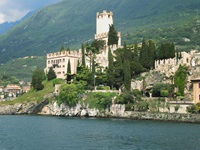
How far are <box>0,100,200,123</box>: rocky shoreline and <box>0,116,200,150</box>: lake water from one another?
345cm

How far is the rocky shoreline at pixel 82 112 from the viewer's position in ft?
219

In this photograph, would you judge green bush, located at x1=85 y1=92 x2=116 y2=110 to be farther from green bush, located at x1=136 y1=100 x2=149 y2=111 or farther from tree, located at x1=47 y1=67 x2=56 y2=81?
tree, located at x1=47 y1=67 x2=56 y2=81

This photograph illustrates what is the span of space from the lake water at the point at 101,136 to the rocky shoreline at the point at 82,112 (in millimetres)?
3452


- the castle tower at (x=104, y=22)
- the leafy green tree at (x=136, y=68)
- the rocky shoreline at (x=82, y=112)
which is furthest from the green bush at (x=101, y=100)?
the castle tower at (x=104, y=22)

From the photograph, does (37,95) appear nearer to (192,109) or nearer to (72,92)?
(72,92)

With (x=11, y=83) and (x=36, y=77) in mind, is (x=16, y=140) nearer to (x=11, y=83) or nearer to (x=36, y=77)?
(x=36, y=77)

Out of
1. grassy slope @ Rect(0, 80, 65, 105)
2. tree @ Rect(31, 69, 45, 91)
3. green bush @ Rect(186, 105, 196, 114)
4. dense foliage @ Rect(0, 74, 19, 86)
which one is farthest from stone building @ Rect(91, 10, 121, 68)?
dense foliage @ Rect(0, 74, 19, 86)

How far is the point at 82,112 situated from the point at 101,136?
30326 mm

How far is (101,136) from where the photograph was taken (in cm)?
5003

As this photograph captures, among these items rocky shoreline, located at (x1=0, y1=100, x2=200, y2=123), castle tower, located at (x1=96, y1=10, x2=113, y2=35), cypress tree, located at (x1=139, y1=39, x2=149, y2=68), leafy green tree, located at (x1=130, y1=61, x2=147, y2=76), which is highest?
castle tower, located at (x1=96, y1=10, x2=113, y2=35)

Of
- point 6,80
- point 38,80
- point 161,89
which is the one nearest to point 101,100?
point 161,89

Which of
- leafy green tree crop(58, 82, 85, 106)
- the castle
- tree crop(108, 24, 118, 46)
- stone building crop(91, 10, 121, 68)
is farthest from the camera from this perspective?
tree crop(108, 24, 118, 46)

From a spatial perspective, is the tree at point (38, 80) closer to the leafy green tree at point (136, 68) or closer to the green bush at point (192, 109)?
the leafy green tree at point (136, 68)

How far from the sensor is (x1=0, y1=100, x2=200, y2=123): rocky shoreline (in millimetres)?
66875
